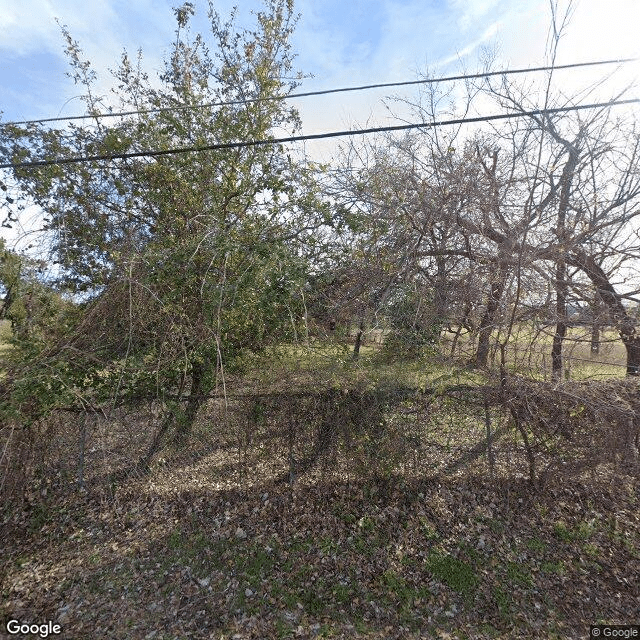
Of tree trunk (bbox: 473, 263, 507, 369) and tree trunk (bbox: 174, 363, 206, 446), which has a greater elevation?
tree trunk (bbox: 473, 263, 507, 369)

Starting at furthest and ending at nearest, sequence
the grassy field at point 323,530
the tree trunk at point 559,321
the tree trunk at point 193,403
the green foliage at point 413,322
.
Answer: the green foliage at point 413,322
the tree trunk at point 193,403
the tree trunk at point 559,321
the grassy field at point 323,530

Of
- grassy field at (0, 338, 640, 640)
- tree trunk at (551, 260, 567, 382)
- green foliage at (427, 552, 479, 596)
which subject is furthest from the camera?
tree trunk at (551, 260, 567, 382)

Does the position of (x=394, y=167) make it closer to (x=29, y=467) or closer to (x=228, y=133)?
(x=228, y=133)

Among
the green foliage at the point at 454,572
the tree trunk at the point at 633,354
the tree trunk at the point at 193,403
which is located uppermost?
the tree trunk at the point at 633,354

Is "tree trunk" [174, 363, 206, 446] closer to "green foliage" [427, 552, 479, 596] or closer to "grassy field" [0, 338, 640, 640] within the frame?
"grassy field" [0, 338, 640, 640]

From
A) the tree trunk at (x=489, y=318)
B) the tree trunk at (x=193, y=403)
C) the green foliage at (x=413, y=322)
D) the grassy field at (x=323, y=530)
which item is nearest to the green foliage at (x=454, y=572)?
the grassy field at (x=323, y=530)

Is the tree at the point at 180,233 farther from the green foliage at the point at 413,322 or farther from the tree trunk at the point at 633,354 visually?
the tree trunk at the point at 633,354

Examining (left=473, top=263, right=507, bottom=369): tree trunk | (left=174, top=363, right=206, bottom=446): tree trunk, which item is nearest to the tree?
(left=174, top=363, right=206, bottom=446): tree trunk

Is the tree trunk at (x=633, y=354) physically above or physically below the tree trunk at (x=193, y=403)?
above

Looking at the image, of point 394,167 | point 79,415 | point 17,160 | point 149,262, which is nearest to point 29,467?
point 79,415

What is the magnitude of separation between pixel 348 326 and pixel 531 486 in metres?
3.14

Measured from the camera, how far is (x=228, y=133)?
16.8ft

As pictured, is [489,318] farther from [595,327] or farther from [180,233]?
[180,233]

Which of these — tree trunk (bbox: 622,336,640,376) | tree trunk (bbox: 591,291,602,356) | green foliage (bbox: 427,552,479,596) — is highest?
tree trunk (bbox: 591,291,602,356)
